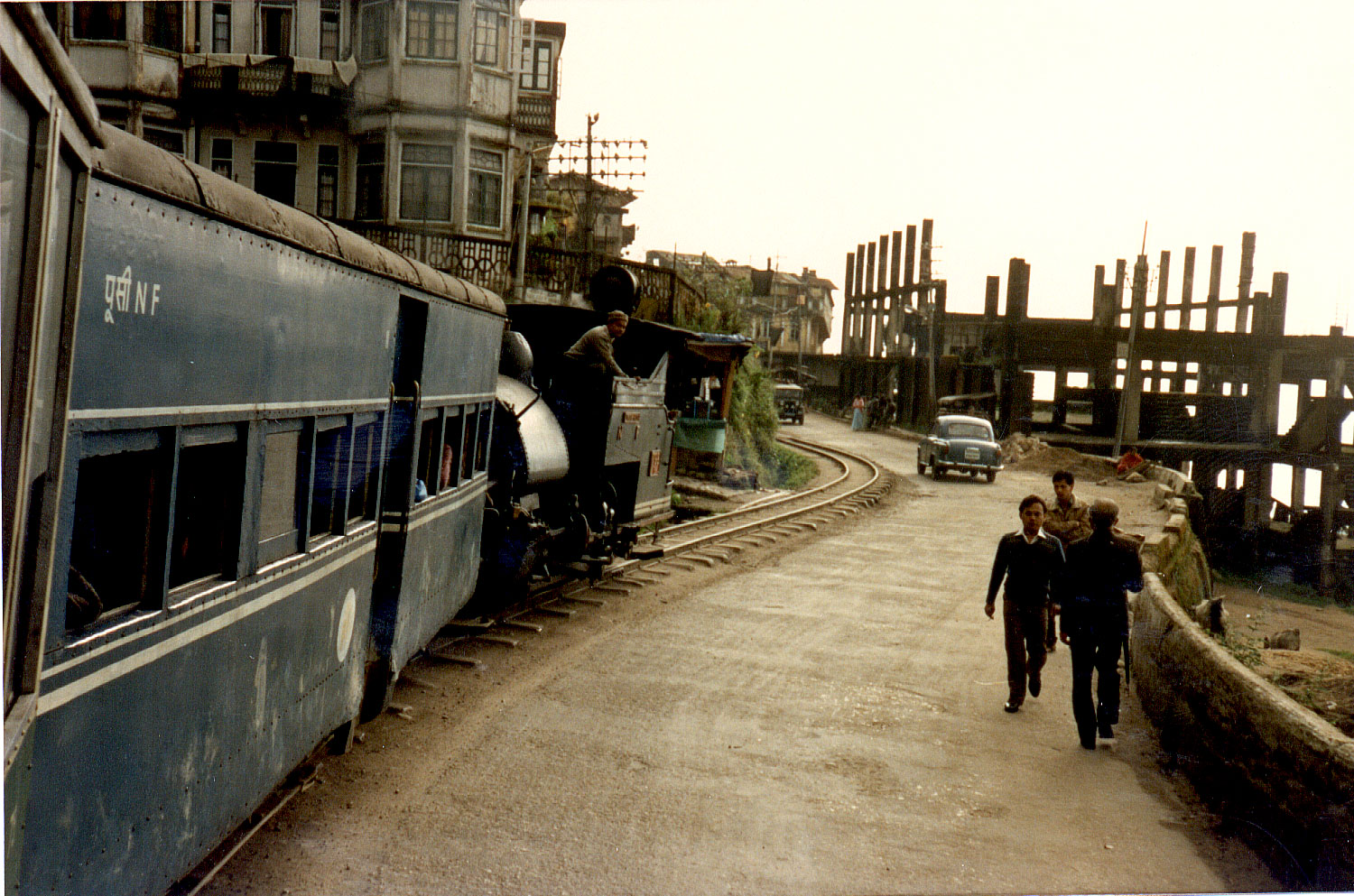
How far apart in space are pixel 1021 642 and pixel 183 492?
6282 mm

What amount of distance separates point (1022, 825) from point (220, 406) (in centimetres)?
461

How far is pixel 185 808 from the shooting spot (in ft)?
11.9

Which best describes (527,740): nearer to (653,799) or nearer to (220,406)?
(653,799)

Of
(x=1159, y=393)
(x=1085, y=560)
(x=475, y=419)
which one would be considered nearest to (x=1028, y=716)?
(x=1085, y=560)

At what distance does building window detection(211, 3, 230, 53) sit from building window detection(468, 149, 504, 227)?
353 inches

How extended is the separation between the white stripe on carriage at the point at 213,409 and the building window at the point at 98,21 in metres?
2.23

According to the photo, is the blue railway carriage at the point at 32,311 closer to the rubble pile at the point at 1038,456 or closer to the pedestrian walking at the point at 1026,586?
the pedestrian walking at the point at 1026,586

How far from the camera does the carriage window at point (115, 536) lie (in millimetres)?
2881

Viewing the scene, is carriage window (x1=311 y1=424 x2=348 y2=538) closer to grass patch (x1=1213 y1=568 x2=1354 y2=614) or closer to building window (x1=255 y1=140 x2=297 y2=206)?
building window (x1=255 y1=140 x2=297 y2=206)

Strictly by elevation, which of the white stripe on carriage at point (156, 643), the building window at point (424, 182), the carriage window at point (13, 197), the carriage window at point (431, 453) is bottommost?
the white stripe on carriage at point (156, 643)

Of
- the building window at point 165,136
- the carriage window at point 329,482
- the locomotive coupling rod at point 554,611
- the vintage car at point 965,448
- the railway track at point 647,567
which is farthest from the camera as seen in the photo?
the vintage car at point 965,448

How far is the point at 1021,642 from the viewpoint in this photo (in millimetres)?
8180

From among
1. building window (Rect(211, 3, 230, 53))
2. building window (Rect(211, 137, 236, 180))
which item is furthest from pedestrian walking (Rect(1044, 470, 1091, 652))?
building window (Rect(211, 3, 230, 53))

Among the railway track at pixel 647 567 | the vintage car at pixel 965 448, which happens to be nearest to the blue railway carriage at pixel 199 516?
the railway track at pixel 647 567
